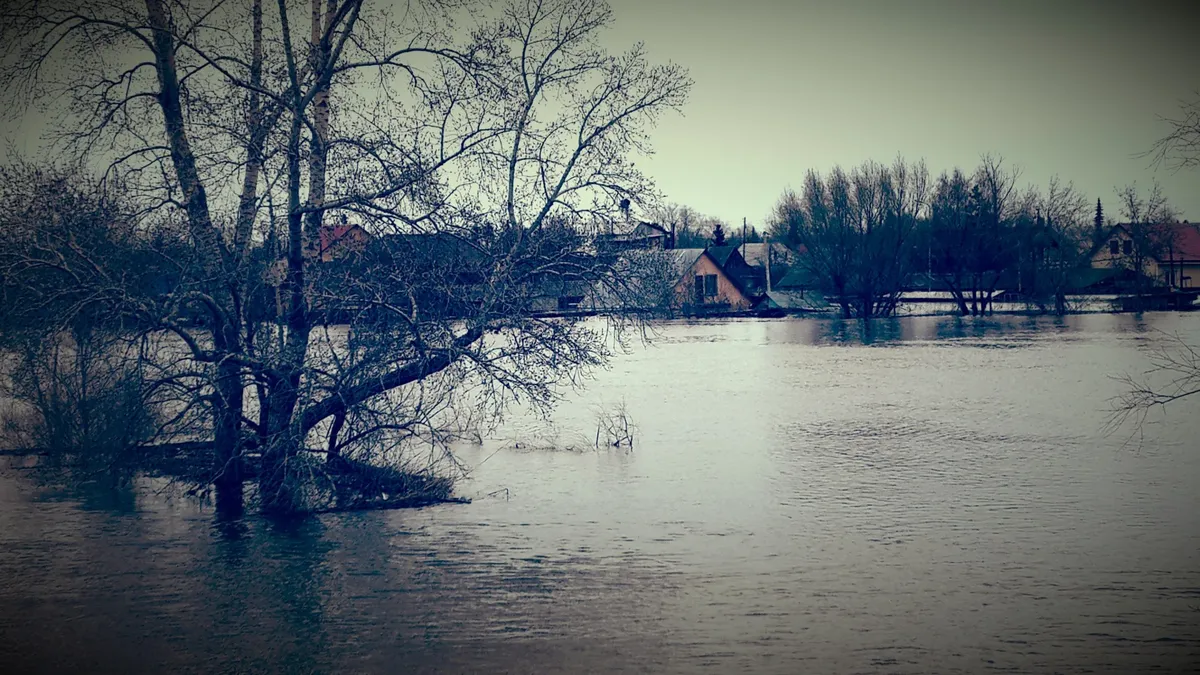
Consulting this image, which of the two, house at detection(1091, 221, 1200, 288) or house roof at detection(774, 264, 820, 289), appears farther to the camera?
house roof at detection(774, 264, 820, 289)

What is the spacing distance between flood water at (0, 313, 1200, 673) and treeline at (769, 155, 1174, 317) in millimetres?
40278

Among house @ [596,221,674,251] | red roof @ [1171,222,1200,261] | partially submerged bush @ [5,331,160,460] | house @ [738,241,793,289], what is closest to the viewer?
partially submerged bush @ [5,331,160,460]

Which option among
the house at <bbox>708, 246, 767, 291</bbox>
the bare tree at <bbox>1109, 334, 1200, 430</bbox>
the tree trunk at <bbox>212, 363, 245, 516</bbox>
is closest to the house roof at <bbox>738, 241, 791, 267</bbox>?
the house at <bbox>708, 246, 767, 291</bbox>

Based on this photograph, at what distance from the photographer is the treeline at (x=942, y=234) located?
58.2 meters

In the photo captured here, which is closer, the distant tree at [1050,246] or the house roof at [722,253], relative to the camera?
the distant tree at [1050,246]

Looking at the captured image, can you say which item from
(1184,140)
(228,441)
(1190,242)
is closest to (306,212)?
(228,441)

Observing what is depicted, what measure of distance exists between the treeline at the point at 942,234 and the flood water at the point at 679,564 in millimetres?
40278

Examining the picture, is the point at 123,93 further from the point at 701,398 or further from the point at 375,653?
the point at 701,398

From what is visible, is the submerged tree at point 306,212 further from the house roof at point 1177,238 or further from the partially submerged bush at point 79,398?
the house roof at point 1177,238

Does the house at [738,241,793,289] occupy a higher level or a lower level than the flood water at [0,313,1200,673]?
higher

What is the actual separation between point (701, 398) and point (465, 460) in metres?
8.95

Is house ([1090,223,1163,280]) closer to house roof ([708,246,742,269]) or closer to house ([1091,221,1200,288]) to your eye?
house ([1091,221,1200,288])

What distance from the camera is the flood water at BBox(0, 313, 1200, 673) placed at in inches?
340

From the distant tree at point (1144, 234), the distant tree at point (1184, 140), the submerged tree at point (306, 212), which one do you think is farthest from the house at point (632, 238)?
the distant tree at point (1144, 234)
